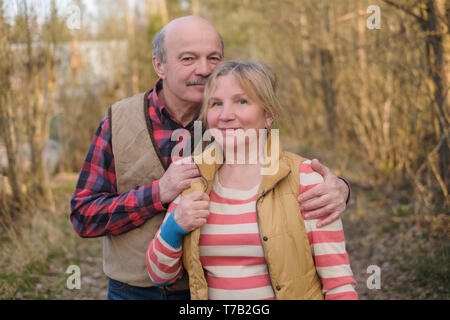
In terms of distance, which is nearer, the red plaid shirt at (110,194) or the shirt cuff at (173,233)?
the shirt cuff at (173,233)

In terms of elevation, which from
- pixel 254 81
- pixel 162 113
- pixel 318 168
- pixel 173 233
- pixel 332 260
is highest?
pixel 254 81

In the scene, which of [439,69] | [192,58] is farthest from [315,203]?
[439,69]

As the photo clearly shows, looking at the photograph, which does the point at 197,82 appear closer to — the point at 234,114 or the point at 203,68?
the point at 203,68

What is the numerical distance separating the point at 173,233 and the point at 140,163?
645mm

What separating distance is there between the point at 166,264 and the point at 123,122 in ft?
2.94

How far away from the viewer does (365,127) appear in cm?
732

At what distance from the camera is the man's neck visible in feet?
8.46

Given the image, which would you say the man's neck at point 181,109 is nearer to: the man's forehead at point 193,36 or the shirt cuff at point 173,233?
the man's forehead at point 193,36

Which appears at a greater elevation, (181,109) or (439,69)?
(439,69)

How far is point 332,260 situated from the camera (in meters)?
1.90

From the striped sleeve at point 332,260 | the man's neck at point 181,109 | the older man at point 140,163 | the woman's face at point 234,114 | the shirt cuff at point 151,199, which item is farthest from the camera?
the man's neck at point 181,109

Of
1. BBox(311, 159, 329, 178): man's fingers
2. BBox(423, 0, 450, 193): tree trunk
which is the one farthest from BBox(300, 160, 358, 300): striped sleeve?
BBox(423, 0, 450, 193): tree trunk

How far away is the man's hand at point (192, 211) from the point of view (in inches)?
74.3

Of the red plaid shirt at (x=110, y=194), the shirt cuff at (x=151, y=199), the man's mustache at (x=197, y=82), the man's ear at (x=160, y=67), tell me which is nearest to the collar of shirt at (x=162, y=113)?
the red plaid shirt at (x=110, y=194)
